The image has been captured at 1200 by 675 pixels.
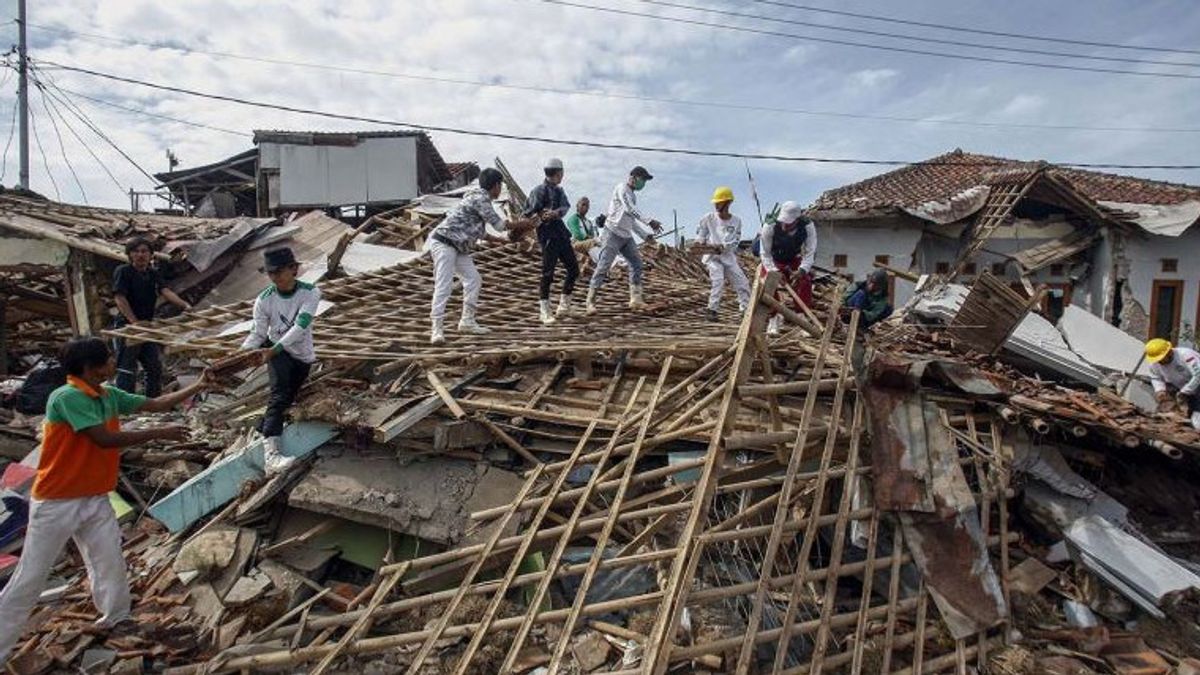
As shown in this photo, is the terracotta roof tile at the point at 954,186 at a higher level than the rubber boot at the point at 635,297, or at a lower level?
higher

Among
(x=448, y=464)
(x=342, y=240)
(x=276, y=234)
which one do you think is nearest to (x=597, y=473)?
(x=448, y=464)

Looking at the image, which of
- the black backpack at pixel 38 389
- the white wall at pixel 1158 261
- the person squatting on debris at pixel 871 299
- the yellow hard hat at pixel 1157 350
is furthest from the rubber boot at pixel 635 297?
the white wall at pixel 1158 261

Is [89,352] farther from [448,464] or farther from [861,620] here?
[861,620]

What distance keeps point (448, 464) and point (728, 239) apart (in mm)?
3914

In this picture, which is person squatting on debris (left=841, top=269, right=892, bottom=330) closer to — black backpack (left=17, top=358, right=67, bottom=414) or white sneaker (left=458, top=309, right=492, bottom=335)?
white sneaker (left=458, top=309, right=492, bottom=335)

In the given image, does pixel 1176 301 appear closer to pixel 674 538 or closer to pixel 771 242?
pixel 771 242

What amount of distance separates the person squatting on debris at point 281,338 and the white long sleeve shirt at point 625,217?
3281mm

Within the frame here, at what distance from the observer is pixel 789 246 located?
7.06 meters

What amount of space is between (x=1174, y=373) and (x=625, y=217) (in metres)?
5.58

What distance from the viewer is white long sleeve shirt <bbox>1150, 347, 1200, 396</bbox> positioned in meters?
6.02

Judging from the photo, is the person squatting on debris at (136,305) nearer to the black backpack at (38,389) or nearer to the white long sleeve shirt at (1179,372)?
the black backpack at (38,389)

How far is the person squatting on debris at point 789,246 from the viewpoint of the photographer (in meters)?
6.96

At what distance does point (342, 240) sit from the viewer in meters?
10.2

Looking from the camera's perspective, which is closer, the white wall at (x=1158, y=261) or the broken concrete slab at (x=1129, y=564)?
the broken concrete slab at (x=1129, y=564)
